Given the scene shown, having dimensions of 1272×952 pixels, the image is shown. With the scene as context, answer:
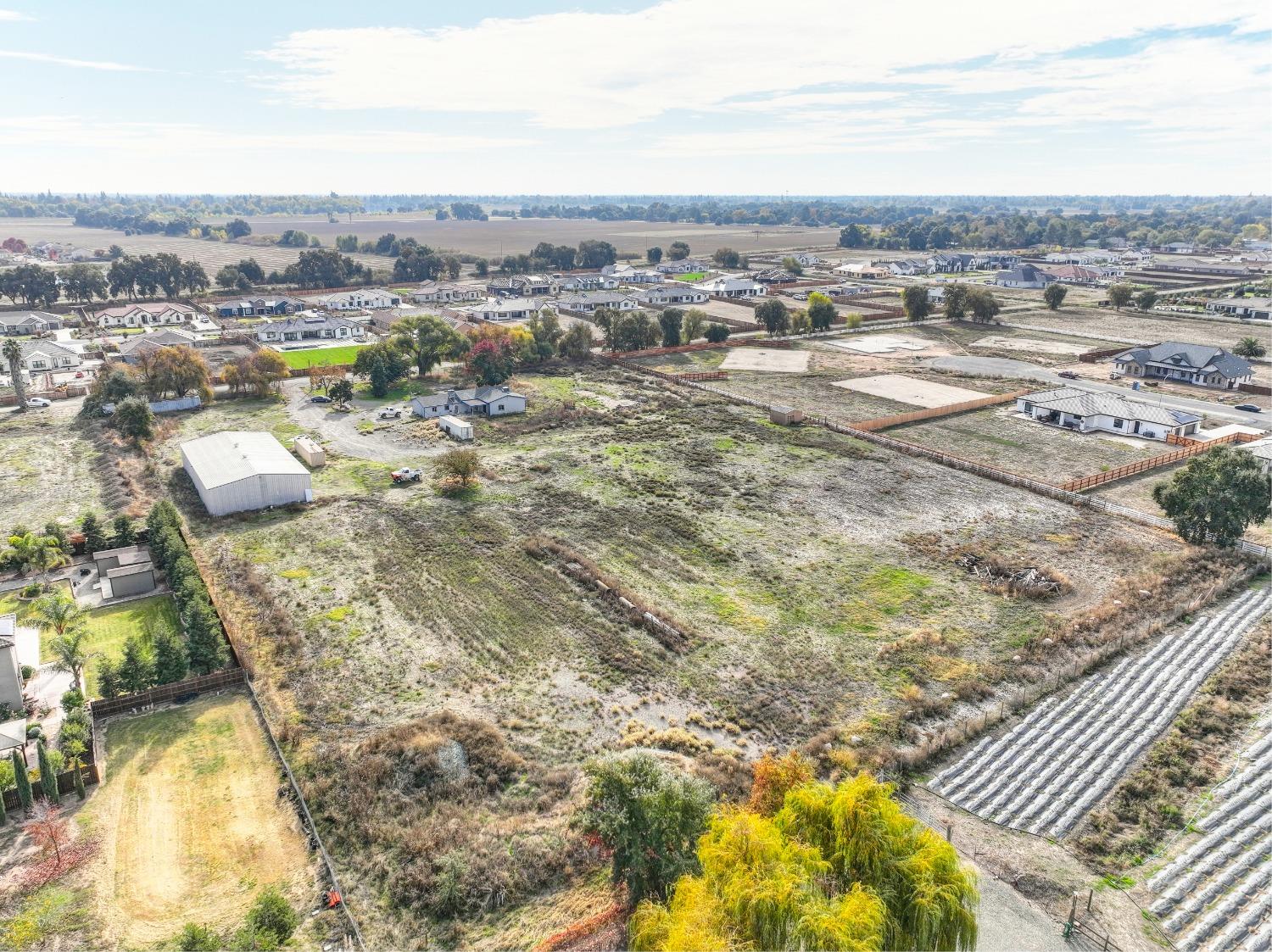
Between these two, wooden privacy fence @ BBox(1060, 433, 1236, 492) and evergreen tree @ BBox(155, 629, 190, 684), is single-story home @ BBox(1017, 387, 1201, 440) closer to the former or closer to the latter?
wooden privacy fence @ BBox(1060, 433, 1236, 492)

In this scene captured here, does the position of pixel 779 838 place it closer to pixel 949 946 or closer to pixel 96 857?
pixel 949 946

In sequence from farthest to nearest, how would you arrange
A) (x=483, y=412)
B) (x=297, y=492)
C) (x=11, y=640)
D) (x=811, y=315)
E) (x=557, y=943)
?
(x=811, y=315)
(x=483, y=412)
(x=297, y=492)
(x=11, y=640)
(x=557, y=943)

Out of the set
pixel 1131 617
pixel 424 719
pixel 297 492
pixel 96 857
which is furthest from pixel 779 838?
pixel 297 492

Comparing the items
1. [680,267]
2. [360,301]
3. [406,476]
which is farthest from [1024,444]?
[680,267]

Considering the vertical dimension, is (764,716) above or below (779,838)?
below

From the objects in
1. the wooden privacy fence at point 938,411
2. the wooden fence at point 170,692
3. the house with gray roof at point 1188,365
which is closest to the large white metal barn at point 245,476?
the wooden fence at point 170,692

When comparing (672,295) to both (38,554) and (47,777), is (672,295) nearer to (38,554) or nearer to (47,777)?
(38,554)
